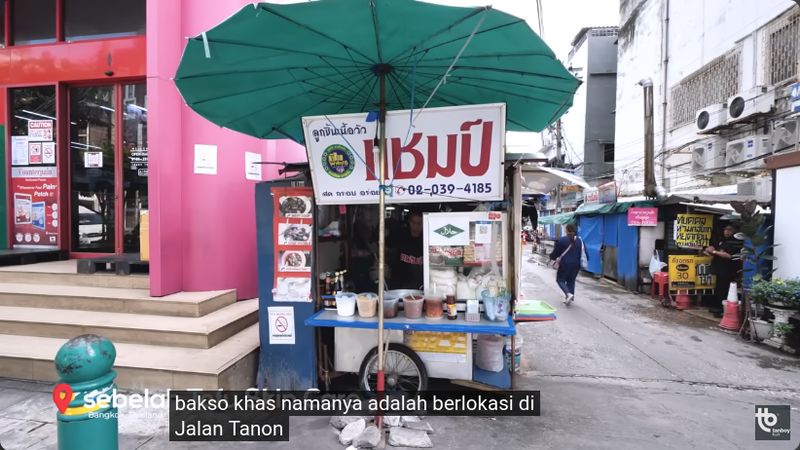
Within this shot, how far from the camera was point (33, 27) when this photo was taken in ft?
21.6

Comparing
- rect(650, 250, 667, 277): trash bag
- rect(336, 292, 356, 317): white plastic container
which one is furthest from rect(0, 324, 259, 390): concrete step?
rect(650, 250, 667, 277): trash bag

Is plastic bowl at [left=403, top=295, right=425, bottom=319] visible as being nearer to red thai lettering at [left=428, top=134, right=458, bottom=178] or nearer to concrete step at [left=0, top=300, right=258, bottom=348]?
red thai lettering at [left=428, top=134, right=458, bottom=178]

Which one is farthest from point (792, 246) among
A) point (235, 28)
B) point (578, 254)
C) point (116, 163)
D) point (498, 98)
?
point (116, 163)

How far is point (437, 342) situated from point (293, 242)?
178 centimetres

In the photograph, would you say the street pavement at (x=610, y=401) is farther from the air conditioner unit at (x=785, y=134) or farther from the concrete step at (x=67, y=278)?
the air conditioner unit at (x=785, y=134)

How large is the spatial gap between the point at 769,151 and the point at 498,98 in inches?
411

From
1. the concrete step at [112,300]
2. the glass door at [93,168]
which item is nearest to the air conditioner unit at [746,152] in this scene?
the concrete step at [112,300]

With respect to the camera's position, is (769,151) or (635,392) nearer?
(635,392)

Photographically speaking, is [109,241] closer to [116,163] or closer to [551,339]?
[116,163]

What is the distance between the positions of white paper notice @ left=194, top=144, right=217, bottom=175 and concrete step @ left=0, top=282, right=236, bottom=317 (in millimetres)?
1642

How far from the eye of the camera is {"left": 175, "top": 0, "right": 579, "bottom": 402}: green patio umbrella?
2.35 metres

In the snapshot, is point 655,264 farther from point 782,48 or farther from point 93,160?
point 93,160

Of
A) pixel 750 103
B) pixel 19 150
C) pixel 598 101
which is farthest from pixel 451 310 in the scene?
pixel 598 101

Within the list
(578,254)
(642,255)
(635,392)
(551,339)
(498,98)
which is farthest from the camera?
(642,255)
